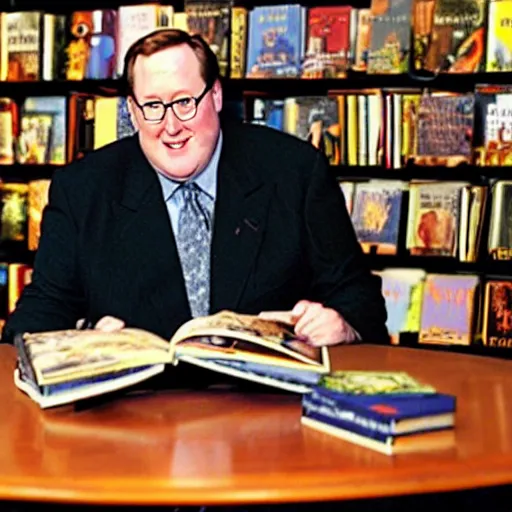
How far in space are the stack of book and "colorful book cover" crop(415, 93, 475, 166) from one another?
82.0 inches

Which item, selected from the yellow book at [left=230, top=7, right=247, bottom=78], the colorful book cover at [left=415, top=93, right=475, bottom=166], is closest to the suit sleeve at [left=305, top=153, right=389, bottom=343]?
the colorful book cover at [left=415, top=93, right=475, bottom=166]

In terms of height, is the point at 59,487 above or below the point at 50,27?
below

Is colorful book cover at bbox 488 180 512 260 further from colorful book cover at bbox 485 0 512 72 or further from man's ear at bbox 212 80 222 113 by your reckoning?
man's ear at bbox 212 80 222 113

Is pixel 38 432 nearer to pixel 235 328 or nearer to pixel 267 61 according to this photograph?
pixel 235 328

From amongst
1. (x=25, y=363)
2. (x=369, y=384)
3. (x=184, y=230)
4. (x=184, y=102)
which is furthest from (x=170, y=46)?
(x=369, y=384)

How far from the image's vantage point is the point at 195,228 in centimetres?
231

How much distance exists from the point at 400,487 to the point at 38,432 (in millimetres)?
510

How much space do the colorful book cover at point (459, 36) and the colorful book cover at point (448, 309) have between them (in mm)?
669

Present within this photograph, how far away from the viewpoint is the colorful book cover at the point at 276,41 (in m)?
3.70

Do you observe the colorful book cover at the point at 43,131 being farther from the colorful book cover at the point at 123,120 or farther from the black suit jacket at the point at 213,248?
the black suit jacket at the point at 213,248

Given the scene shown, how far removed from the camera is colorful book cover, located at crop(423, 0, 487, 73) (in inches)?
137

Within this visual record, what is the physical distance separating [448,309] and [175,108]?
5.20 ft

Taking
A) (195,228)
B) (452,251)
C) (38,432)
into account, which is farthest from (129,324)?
(452,251)

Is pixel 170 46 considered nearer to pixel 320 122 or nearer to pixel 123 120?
pixel 320 122
